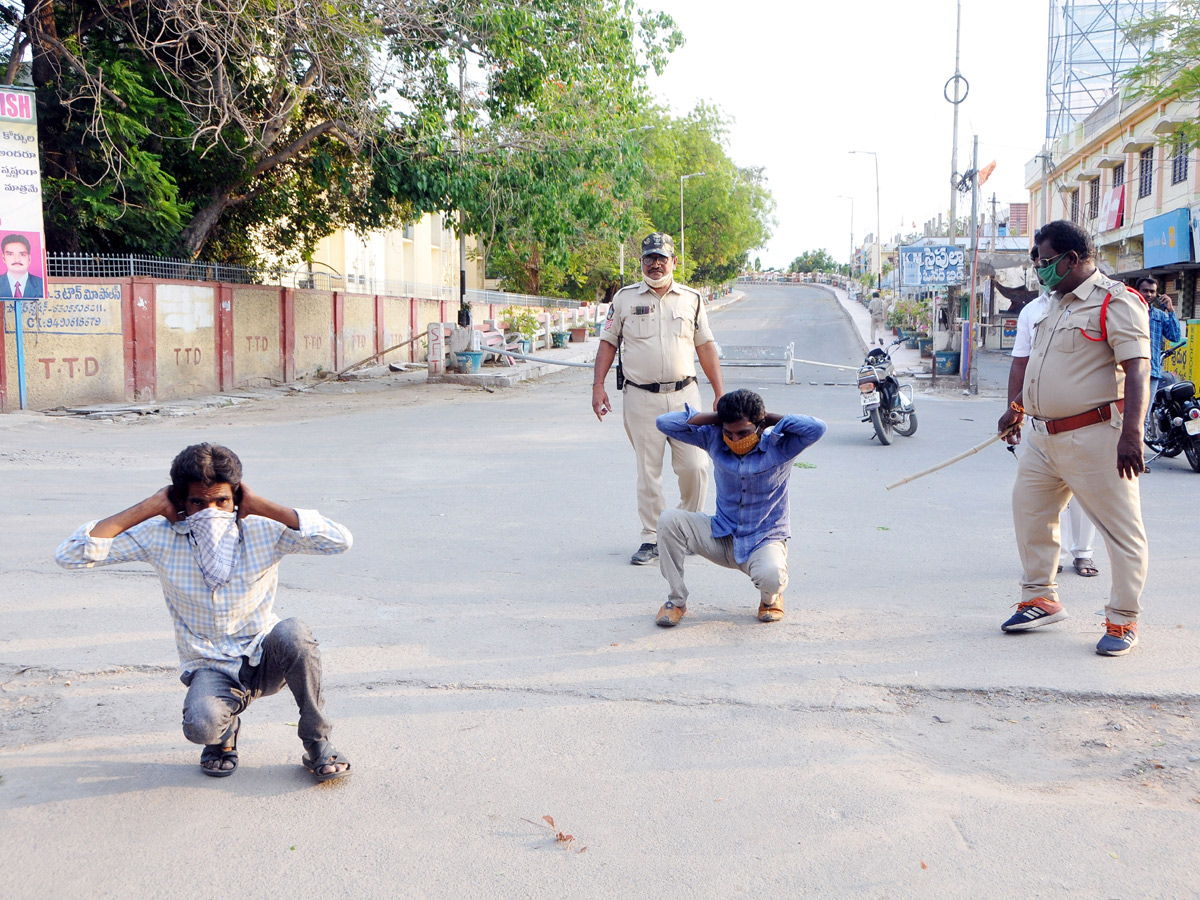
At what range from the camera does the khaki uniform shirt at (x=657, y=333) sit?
20.6 ft

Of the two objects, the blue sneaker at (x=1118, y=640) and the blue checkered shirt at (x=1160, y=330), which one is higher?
the blue checkered shirt at (x=1160, y=330)

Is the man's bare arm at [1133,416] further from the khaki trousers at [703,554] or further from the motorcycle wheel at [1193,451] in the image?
the motorcycle wheel at [1193,451]

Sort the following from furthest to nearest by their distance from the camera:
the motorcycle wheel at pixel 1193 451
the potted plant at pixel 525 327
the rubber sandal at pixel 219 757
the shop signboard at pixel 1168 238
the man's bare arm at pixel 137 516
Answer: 1. the potted plant at pixel 525 327
2. the shop signboard at pixel 1168 238
3. the motorcycle wheel at pixel 1193 451
4. the rubber sandal at pixel 219 757
5. the man's bare arm at pixel 137 516

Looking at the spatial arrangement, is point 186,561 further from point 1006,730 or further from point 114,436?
point 114,436

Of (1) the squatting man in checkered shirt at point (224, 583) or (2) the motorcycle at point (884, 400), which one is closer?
(1) the squatting man in checkered shirt at point (224, 583)

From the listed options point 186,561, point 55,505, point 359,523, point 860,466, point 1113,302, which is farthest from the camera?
point 860,466

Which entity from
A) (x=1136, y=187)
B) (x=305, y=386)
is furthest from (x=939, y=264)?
(x=305, y=386)

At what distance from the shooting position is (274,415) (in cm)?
1589

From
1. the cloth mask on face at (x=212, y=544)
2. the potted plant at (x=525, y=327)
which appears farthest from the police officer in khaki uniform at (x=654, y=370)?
the potted plant at (x=525, y=327)

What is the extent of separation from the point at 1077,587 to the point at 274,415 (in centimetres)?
1270

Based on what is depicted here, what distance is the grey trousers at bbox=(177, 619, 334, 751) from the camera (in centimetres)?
323

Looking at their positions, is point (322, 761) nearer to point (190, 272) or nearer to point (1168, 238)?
point (190, 272)

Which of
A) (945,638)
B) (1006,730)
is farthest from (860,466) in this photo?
(1006,730)

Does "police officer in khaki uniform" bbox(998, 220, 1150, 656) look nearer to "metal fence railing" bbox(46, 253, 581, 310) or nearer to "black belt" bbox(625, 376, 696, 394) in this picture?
"black belt" bbox(625, 376, 696, 394)
